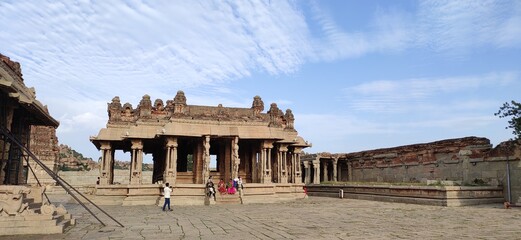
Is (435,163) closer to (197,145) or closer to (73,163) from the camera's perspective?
(197,145)

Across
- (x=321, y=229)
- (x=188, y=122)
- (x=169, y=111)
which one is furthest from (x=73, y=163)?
(x=321, y=229)

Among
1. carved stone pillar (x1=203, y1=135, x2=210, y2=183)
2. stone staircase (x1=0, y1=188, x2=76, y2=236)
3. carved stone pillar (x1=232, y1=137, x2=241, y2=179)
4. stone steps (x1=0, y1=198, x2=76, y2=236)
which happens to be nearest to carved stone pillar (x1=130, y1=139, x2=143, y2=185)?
carved stone pillar (x1=203, y1=135, x2=210, y2=183)

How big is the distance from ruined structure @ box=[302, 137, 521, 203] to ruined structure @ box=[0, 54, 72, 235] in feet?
59.1

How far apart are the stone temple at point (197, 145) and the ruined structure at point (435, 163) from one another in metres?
6.85

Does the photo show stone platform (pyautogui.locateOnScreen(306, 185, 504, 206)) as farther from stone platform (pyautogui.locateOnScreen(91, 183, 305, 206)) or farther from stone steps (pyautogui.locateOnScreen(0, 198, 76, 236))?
stone steps (pyautogui.locateOnScreen(0, 198, 76, 236))

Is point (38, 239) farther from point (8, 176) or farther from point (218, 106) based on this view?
point (218, 106)

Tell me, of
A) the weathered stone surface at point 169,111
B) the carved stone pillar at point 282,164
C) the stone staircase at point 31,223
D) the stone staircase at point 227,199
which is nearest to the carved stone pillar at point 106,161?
the weathered stone surface at point 169,111

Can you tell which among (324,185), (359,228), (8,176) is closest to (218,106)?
(324,185)

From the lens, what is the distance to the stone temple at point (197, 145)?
21.0 meters

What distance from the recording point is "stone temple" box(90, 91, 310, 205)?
21.0m

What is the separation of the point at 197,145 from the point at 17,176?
13.3m

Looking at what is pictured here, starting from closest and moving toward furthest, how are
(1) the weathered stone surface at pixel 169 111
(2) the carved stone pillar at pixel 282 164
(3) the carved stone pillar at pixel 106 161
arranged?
(1) the weathered stone surface at pixel 169 111 < (3) the carved stone pillar at pixel 106 161 < (2) the carved stone pillar at pixel 282 164

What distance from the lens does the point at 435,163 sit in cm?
2430

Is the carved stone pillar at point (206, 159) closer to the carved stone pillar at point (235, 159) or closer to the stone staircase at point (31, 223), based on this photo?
the carved stone pillar at point (235, 159)
